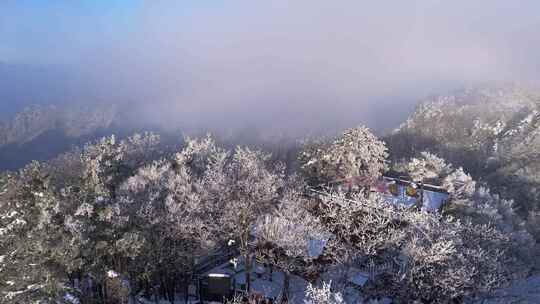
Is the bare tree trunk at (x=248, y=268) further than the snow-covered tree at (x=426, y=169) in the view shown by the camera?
No

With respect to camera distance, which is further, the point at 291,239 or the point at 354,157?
the point at 354,157

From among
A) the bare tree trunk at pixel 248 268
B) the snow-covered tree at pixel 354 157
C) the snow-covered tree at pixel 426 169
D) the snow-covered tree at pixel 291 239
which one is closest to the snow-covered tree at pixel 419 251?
the snow-covered tree at pixel 291 239

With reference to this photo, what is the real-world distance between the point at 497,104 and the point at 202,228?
11366cm

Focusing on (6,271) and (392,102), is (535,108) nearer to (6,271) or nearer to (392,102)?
(392,102)

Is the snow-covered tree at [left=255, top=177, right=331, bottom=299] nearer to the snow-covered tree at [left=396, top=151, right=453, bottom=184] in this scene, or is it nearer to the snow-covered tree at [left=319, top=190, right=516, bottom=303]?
the snow-covered tree at [left=319, top=190, right=516, bottom=303]

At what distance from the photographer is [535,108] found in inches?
3681

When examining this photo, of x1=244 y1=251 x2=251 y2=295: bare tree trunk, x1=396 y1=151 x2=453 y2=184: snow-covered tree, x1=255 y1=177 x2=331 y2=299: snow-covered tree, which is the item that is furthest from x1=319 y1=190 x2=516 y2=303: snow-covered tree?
x1=396 y1=151 x2=453 y2=184: snow-covered tree

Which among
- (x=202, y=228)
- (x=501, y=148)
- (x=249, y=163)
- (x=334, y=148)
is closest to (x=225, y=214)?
(x=202, y=228)

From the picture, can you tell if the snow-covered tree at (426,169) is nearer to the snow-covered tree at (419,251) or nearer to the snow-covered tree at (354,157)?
the snow-covered tree at (354,157)

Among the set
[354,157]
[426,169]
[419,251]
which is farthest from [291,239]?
[426,169]

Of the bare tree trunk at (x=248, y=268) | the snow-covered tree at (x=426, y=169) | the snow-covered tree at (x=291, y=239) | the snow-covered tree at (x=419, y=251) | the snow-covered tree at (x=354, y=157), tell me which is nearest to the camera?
the snow-covered tree at (x=419, y=251)

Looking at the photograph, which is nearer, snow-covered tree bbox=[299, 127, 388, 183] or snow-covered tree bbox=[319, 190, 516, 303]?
snow-covered tree bbox=[319, 190, 516, 303]

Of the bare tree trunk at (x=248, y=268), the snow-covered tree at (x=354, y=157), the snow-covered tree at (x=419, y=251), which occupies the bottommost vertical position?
the bare tree trunk at (x=248, y=268)

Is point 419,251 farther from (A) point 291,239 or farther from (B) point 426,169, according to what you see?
(B) point 426,169
